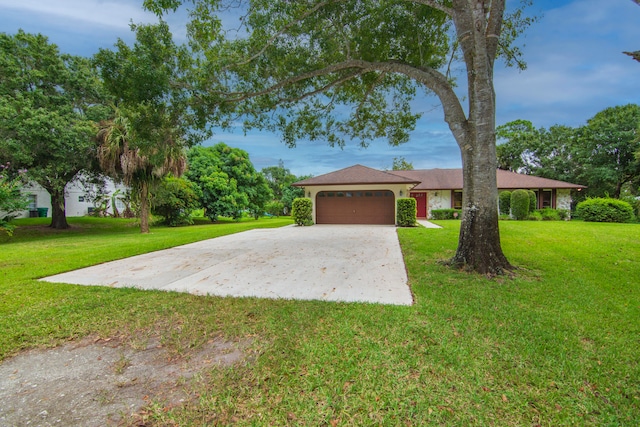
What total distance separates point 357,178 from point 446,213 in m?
7.91

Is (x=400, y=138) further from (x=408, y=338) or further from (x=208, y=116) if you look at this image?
(x=408, y=338)

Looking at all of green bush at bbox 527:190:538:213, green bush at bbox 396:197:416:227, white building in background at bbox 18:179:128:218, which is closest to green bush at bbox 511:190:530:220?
green bush at bbox 527:190:538:213

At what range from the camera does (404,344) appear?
9.67 ft

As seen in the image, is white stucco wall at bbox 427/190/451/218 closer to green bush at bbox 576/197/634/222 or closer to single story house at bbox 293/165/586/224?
single story house at bbox 293/165/586/224

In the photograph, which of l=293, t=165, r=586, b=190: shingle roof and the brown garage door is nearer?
l=293, t=165, r=586, b=190: shingle roof

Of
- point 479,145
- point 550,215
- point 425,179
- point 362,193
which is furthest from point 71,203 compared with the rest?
point 550,215

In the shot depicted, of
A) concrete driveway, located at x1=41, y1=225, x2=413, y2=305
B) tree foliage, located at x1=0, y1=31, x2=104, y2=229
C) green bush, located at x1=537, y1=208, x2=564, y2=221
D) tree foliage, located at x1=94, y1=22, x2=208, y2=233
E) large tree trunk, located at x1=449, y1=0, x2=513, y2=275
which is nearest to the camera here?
concrete driveway, located at x1=41, y1=225, x2=413, y2=305

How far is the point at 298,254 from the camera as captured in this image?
7.82m

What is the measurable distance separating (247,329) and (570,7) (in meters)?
10.2

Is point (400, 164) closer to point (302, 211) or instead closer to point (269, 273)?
point (302, 211)

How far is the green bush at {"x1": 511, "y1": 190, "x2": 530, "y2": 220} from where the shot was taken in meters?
18.2

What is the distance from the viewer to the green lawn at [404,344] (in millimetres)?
2076

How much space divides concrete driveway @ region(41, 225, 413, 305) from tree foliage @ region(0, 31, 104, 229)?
→ 726cm

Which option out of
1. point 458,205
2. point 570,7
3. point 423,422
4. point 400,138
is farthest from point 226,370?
point 458,205
